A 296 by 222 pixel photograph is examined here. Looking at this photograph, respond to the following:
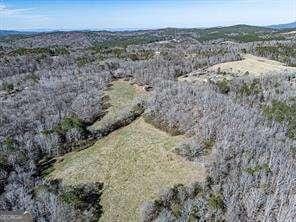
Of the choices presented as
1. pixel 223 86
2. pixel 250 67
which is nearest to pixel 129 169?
pixel 223 86

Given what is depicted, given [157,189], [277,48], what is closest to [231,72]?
[277,48]

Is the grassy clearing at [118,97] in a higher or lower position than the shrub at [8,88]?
higher

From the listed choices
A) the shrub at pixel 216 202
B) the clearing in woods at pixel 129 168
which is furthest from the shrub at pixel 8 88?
the shrub at pixel 216 202

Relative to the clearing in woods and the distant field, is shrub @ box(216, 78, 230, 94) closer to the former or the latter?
the distant field

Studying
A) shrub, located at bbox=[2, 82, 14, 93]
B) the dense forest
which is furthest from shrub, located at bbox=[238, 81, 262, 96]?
shrub, located at bbox=[2, 82, 14, 93]

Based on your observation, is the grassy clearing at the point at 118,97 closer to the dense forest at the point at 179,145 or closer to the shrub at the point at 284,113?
the dense forest at the point at 179,145

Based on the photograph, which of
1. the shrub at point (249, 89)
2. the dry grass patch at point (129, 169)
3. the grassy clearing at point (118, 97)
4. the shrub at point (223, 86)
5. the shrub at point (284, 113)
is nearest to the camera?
the dry grass patch at point (129, 169)

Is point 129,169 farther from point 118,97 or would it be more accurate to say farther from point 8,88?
point 8,88
